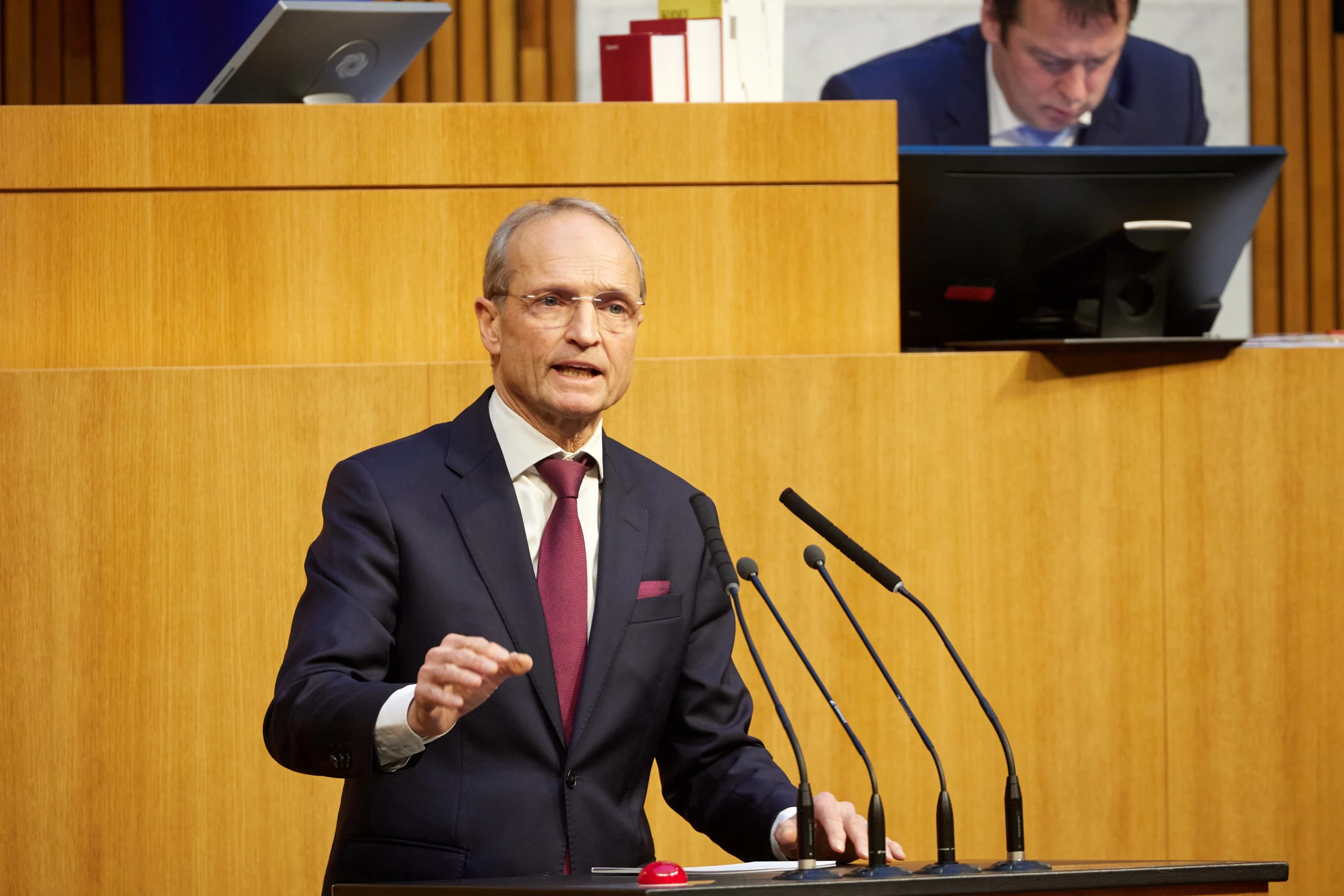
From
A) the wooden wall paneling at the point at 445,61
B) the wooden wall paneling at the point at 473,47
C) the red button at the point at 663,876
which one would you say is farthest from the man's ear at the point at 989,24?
the red button at the point at 663,876

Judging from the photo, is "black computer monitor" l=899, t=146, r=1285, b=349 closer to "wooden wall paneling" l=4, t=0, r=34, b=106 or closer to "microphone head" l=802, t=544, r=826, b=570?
"microphone head" l=802, t=544, r=826, b=570

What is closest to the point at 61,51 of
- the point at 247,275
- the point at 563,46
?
the point at 563,46

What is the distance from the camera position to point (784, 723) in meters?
1.36

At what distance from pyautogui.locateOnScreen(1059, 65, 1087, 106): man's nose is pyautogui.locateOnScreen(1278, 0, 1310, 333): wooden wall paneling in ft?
2.38

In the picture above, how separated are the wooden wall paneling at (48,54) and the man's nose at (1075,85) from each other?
3.64 meters

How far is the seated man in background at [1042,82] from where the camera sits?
5016 mm

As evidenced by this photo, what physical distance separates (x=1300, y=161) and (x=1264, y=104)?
273 millimetres

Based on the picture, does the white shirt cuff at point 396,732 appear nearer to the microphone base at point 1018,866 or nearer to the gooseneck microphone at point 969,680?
the gooseneck microphone at point 969,680

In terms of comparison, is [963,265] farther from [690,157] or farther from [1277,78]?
[1277,78]

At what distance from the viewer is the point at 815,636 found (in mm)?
2697

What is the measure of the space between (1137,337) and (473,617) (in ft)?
5.33

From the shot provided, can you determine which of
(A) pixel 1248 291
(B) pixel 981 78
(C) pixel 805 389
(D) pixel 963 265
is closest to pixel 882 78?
(B) pixel 981 78

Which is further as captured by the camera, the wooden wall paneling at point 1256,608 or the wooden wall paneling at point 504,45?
the wooden wall paneling at point 504,45

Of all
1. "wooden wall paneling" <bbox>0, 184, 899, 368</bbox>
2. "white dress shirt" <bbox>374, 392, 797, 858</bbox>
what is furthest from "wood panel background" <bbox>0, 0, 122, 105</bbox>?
"white dress shirt" <bbox>374, 392, 797, 858</bbox>
